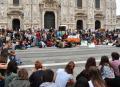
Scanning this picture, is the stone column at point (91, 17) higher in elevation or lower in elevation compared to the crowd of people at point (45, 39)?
higher

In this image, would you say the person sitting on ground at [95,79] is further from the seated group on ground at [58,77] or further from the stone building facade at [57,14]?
the stone building facade at [57,14]

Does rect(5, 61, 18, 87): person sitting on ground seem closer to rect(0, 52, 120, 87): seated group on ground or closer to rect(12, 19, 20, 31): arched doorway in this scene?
rect(0, 52, 120, 87): seated group on ground

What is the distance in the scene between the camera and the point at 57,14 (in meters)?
52.1

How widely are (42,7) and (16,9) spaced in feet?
11.3

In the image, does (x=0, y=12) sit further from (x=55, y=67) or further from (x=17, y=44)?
(x=55, y=67)

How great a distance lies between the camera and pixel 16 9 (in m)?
49.6

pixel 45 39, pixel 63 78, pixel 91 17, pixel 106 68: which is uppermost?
pixel 91 17

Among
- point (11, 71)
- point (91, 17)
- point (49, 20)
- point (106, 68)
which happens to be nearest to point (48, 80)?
point (11, 71)

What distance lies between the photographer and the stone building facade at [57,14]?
1949 inches

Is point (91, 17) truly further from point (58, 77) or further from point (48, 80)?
point (48, 80)

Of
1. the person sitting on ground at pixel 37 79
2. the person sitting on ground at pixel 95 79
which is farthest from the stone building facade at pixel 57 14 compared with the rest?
the person sitting on ground at pixel 95 79

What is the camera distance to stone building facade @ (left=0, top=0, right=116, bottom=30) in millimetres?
49500

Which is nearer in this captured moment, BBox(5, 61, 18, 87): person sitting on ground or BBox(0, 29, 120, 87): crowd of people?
BBox(0, 29, 120, 87): crowd of people

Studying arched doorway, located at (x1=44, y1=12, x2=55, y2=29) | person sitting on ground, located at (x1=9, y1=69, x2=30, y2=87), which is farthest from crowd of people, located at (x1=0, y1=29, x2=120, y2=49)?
person sitting on ground, located at (x1=9, y1=69, x2=30, y2=87)
